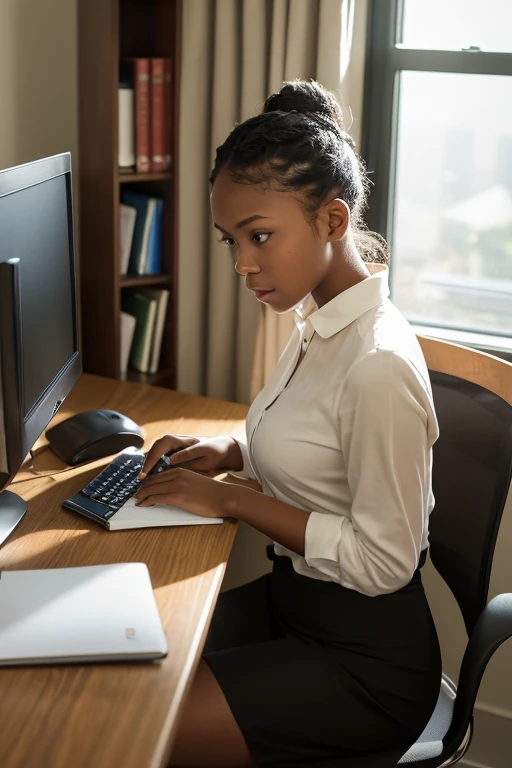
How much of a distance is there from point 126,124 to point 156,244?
32cm

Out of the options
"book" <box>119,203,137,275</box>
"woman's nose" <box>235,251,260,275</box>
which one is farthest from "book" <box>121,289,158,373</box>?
"woman's nose" <box>235,251,260,275</box>

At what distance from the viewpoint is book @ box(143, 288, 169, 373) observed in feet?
7.47

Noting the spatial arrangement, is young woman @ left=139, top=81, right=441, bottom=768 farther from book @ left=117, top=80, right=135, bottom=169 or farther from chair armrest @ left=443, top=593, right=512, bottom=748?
book @ left=117, top=80, right=135, bottom=169

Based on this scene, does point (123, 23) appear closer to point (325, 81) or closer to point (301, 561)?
point (325, 81)

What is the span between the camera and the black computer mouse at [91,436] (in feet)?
5.36

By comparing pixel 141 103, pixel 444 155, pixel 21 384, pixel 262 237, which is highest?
pixel 141 103

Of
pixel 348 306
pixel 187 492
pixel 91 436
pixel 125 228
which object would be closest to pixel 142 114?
pixel 125 228

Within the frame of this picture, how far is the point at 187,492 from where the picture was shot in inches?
55.8

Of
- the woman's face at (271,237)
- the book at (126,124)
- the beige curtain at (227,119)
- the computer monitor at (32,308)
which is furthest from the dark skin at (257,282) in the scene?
the book at (126,124)

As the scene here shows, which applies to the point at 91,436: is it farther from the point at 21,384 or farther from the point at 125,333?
the point at 125,333

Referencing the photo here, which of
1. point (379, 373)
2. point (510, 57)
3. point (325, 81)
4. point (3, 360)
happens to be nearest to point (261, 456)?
point (379, 373)

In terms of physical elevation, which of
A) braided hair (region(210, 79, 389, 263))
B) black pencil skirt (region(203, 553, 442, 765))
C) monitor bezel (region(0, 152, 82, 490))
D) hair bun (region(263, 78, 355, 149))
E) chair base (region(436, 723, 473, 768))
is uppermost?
hair bun (region(263, 78, 355, 149))

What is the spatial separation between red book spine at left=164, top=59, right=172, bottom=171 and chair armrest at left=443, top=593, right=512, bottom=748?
1.39m

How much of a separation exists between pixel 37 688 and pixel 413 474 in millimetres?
574
